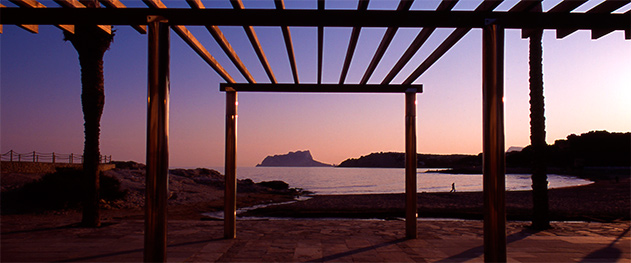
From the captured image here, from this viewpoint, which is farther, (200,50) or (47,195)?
(47,195)

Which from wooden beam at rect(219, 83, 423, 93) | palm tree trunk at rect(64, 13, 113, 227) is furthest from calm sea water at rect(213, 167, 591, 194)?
wooden beam at rect(219, 83, 423, 93)

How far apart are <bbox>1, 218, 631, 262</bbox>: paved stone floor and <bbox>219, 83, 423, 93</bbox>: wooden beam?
292 cm

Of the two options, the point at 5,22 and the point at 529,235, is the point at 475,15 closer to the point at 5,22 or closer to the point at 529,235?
the point at 5,22

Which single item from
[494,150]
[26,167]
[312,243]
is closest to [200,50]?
[312,243]

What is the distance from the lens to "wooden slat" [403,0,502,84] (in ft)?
15.0

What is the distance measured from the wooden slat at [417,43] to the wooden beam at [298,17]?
0.35ft

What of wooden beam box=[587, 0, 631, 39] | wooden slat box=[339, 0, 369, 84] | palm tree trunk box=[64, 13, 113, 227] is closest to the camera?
wooden slat box=[339, 0, 369, 84]

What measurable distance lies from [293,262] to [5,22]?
15.6 ft

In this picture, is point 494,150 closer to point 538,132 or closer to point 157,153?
point 157,153

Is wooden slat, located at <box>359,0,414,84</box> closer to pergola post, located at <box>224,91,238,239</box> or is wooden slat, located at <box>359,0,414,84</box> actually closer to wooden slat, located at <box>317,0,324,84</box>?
wooden slat, located at <box>317,0,324,84</box>

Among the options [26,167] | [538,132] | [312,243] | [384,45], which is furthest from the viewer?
[26,167]

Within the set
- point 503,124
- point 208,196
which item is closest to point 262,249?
point 503,124

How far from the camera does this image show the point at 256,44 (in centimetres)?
584

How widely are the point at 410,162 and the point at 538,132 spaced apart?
4325 mm
